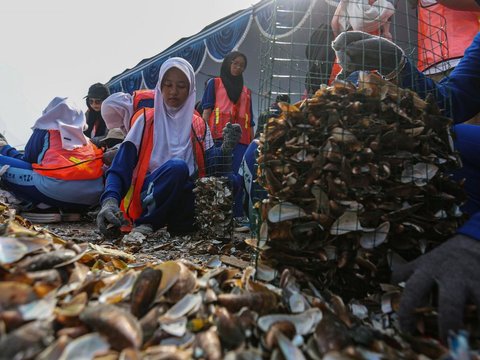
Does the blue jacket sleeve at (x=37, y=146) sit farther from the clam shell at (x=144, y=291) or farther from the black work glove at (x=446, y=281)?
the black work glove at (x=446, y=281)

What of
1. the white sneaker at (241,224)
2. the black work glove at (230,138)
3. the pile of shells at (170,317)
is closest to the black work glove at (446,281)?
the pile of shells at (170,317)

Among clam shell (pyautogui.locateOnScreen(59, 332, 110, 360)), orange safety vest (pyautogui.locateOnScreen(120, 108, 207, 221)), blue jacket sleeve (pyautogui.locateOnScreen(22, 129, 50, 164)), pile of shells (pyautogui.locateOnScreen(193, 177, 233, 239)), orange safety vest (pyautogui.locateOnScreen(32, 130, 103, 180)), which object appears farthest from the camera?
blue jacket sleeve (pyautogui.locateOnScreen(22, 129, 50, 164))

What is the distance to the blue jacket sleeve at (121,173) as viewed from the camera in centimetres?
255

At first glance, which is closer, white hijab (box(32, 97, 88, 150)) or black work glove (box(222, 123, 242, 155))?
black work glove (box(222, 123, 242, 155))

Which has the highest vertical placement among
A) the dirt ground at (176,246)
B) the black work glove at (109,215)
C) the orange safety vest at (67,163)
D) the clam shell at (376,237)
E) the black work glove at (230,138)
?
the black work glove at (230,138)

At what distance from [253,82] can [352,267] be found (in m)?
5.74

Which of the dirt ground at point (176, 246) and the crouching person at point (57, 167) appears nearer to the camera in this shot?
the dirt ground at point (176, 246)

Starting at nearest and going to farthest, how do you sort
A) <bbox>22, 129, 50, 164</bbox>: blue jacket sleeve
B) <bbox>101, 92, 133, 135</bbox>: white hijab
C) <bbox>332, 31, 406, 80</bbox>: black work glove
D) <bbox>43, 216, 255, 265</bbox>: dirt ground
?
<bbox>332, 31, 406, 80</bbox>: black work glove, <bbox>43, 216, 255, 265</bbox>: dirt ground, <bbox>22, 129, 50, 164</bbox>: blue jacket sleeve, <bbox>101, 92, 133, 135</bbox>: white hijab

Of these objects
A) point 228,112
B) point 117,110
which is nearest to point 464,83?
point 228,112

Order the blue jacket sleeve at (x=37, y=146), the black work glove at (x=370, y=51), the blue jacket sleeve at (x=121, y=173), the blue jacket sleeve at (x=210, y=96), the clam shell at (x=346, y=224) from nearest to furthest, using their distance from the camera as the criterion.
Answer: the clam shell at (x=346, y=224), the black work glove at (x=370, y=51), the blue jacket sleeve at (x=121, y=173), the blue jacket sleeve at (x=37, y=146), the blue jacket sleeve at (x=210, y=96)

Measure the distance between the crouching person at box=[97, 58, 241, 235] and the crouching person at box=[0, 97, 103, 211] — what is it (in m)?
0.72

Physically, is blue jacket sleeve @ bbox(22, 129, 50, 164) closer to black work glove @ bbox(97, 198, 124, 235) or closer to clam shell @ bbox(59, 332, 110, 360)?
black work glove @ bbox(97, 198, 124, 235)

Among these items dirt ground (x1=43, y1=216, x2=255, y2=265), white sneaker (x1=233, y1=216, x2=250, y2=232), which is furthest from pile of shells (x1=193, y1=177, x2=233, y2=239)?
white sneaker (x1=233, y1=216, x2=250, y2=232)

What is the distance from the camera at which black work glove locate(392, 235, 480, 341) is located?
76 centimetres
